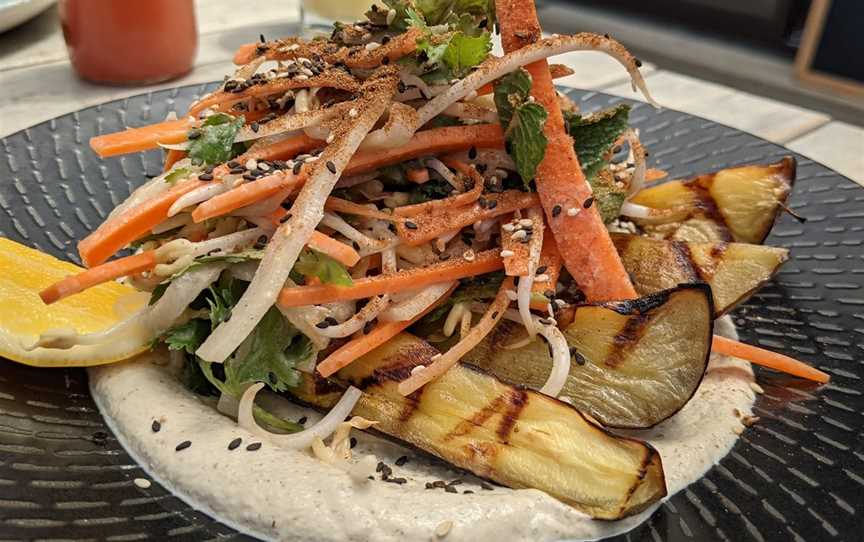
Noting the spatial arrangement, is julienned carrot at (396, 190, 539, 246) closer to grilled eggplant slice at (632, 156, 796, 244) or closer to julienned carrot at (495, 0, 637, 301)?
julienned carrot at (495, 0, 637, 301)

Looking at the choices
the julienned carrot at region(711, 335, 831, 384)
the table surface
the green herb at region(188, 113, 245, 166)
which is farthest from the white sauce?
the table surface

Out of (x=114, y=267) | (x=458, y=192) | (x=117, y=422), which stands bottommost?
(x=117, y=422)

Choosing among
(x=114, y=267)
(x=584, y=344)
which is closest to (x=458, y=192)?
(x=584, y=344)

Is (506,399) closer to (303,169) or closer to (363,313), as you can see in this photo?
(363,313)

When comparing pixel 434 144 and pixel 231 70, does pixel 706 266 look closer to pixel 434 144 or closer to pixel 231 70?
pixel 434 144

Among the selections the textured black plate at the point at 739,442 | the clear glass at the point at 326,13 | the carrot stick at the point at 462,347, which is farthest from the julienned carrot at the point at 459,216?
the clear glass at the point at 326,13

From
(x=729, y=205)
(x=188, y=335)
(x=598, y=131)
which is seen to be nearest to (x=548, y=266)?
(x=598, y=131)

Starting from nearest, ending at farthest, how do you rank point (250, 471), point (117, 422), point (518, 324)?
point (250, 471) → point (117, 422) → point (518, 324)
